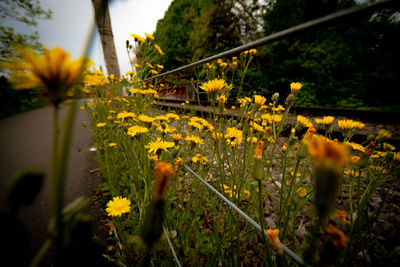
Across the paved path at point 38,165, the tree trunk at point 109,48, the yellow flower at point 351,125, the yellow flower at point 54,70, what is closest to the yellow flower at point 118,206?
the paved path at point 38,165

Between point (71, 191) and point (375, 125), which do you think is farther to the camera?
point (375, 125)

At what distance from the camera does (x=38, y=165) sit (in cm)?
187

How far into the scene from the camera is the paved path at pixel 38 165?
113cm

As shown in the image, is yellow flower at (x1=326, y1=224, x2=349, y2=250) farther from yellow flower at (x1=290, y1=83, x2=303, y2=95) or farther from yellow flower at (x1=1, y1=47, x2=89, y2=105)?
yellow flower at (x1=290, y1=83, x2=303, y2=95)

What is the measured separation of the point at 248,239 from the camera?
105 centimetres

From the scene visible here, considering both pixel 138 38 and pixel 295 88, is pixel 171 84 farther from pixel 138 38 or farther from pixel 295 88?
pixel 295 88

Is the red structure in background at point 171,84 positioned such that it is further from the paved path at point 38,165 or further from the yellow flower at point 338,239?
the yellow flower at point 338,239

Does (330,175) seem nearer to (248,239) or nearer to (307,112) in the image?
(248,239)

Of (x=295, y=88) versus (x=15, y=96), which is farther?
(x=295, y=88)

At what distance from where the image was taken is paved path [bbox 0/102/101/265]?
1.13 metres

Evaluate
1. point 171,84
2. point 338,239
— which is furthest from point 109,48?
point 338,239

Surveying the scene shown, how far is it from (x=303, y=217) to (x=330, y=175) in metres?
1.36

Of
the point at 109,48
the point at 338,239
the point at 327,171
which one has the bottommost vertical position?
the point at 338,239

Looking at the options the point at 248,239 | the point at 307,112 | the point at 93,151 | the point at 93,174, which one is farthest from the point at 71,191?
the point at 307,112
